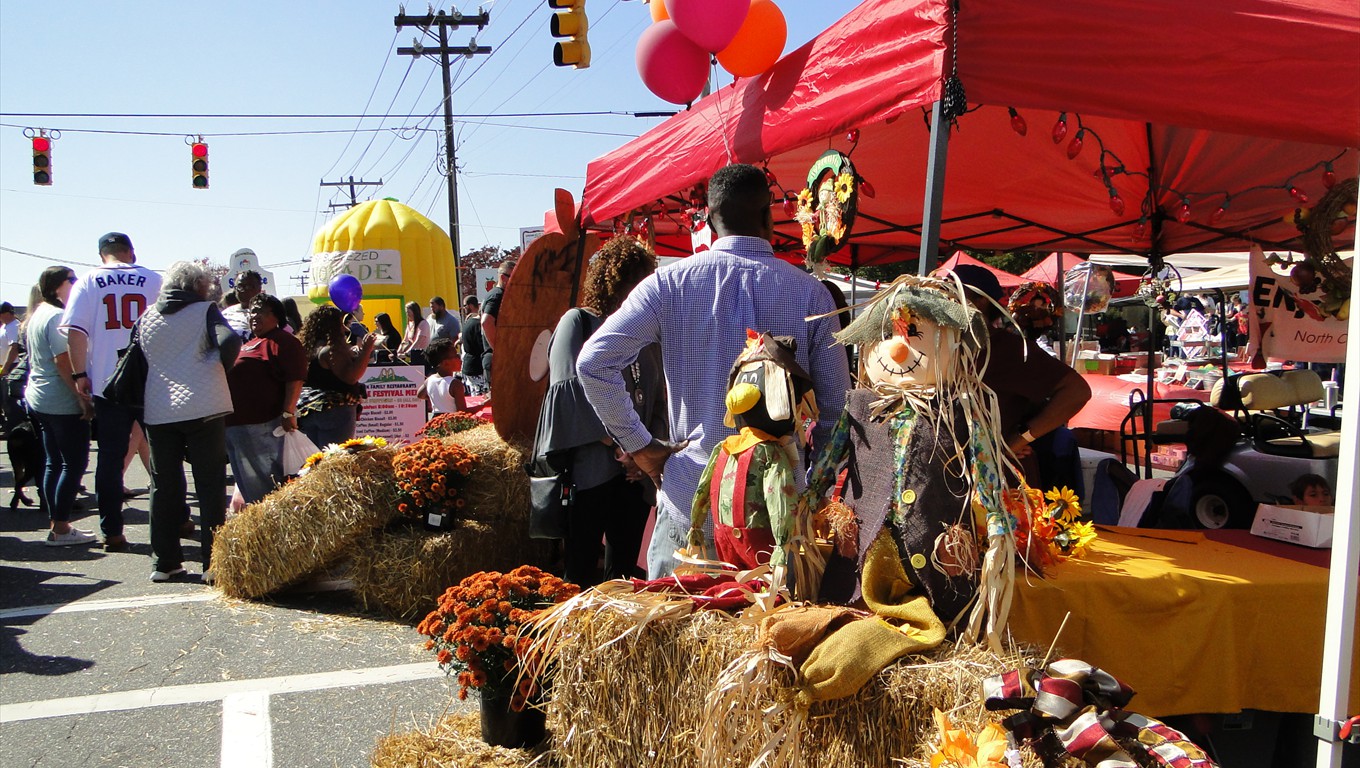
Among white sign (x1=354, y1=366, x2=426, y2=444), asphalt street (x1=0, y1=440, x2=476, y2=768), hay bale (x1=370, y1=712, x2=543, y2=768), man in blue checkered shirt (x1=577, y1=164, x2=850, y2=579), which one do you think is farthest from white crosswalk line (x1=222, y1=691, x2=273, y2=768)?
white sign (x1=354, y1=366, x2=426, y2=444)

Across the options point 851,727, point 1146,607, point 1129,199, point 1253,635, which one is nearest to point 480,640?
point 851,727

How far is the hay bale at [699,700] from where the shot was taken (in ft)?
6.33

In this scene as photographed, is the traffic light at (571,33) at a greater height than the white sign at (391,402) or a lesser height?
greater

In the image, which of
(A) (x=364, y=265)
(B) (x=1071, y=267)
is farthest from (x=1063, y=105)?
(A) (x=364, y=265)

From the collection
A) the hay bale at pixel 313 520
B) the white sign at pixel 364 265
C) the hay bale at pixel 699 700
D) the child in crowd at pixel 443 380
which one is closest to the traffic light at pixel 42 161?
the white sign at pixel 364 265

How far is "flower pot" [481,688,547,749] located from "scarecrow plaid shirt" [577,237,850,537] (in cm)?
85

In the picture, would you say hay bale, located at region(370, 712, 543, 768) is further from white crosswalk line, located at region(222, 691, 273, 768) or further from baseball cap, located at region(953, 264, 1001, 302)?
baseball cap, located at region(953, 264, 1001, 302)

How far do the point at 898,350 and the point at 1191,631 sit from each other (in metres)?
1.10

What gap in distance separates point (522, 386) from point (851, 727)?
3.65 metres

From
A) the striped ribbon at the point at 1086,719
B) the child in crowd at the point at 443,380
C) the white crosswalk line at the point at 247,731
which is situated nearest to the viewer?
the striped ribbon at the point at 1086,719

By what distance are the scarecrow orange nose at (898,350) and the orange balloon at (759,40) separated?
7.32 ft

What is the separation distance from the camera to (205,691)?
13.4 feet

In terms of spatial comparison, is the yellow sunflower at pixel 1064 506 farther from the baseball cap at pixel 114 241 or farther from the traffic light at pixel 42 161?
the traffic light at pixel 42 161

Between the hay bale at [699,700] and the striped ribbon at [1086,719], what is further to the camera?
the hay bale at [699,700]
